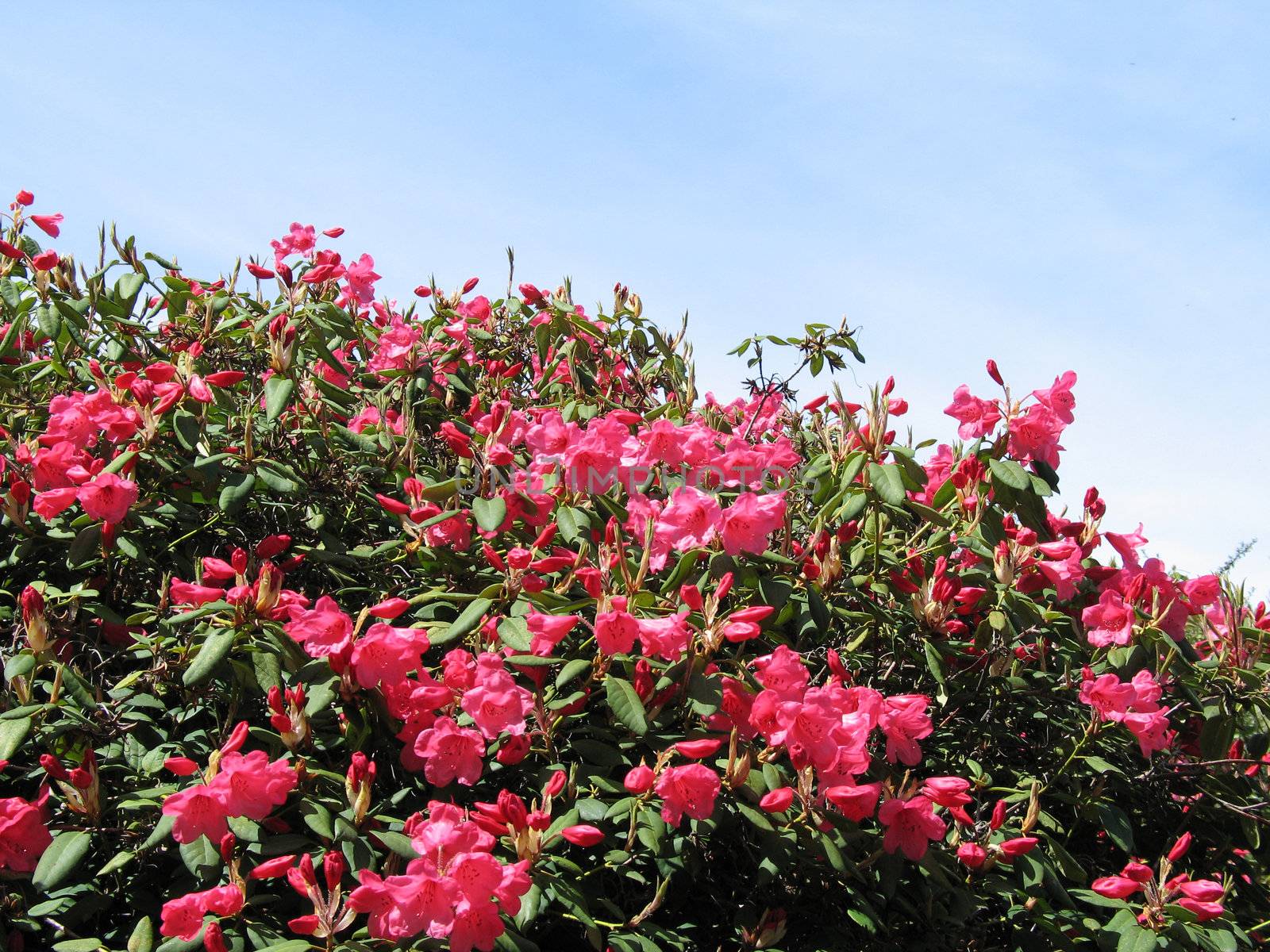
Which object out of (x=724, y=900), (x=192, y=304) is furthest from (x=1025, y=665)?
(x=192, y=304)

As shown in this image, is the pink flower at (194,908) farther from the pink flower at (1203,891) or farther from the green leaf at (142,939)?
the pink flower at (1203,891)

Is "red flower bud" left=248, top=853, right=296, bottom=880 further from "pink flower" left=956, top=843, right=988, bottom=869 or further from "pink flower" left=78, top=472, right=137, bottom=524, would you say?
"pink flower" left=956, top=843, right=988, bottom=869

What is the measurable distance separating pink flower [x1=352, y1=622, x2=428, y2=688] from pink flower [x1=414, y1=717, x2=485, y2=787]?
136 millimetres

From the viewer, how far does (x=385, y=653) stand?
2.10 meters

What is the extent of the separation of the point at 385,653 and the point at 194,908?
21.6 inches

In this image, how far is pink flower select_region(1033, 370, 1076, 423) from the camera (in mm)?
2582

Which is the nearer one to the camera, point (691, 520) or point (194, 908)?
point (194, 908)

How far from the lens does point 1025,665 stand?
280 centimetres

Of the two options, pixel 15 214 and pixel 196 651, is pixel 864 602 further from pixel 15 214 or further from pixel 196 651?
pixel 15 214

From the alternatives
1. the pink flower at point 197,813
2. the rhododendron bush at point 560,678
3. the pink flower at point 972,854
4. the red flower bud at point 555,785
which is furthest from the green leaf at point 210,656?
the pink flower at point 972,854

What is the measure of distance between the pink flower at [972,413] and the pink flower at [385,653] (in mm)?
1445

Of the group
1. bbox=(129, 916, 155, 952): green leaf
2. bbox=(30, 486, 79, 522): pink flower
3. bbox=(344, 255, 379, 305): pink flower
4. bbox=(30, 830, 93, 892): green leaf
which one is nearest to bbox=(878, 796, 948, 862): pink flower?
bbox=(129, 916, 155, 952): green leaf

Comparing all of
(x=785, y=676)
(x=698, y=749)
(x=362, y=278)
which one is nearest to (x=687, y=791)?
(x=698, y=749)

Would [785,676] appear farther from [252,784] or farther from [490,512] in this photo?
[252,784]
